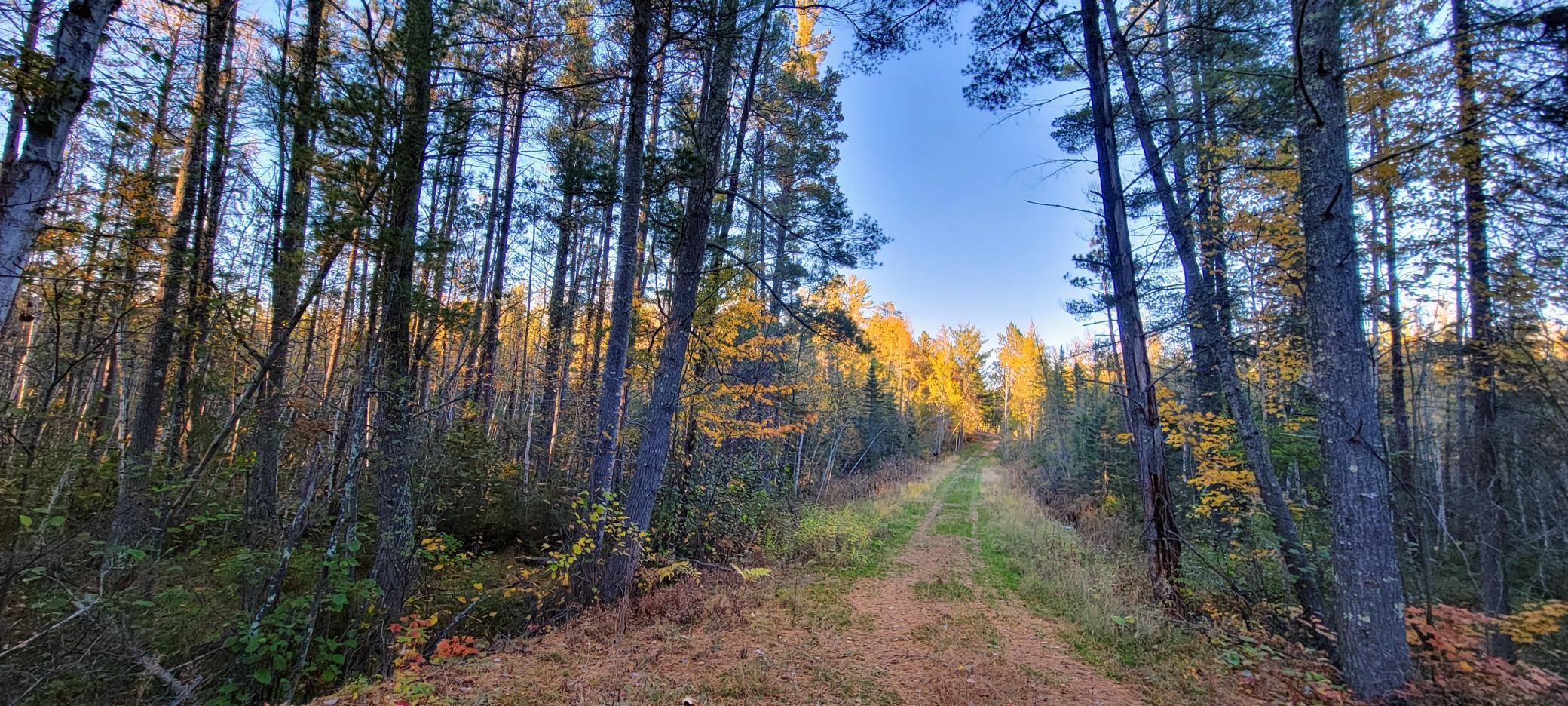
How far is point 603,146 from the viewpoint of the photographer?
12.0m

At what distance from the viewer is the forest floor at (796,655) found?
3.81 meters

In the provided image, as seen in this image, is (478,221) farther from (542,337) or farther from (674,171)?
(542,337)

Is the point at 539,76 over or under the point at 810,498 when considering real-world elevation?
over

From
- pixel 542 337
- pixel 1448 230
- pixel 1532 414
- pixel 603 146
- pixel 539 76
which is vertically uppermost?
pixel 603 146

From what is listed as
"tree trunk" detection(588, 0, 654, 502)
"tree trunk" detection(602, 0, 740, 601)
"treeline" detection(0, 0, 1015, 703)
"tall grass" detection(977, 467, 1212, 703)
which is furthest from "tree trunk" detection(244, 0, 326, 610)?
"tall grass" detection(977, 467, 1212, 703)

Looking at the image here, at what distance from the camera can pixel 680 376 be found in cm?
609

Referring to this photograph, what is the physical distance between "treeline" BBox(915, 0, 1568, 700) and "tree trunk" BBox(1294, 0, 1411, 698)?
0.02 meters

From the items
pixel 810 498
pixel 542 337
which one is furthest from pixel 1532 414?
pixel 542 337

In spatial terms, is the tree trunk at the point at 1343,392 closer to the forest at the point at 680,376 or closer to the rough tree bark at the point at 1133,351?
the forest at the point at 680,376

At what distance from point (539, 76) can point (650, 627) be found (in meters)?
8.00

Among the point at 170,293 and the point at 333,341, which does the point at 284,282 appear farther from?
the point at 333,341

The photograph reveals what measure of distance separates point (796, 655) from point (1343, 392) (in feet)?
16.9

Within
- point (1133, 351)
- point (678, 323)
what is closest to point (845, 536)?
point (678, 323)

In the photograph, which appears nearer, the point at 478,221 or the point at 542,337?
the point at 478,221
